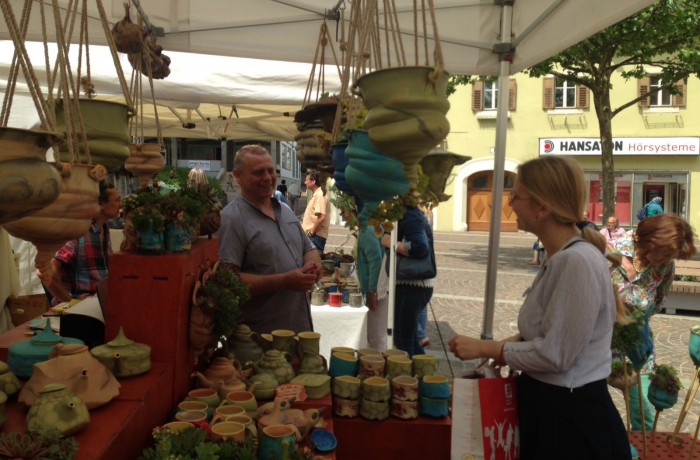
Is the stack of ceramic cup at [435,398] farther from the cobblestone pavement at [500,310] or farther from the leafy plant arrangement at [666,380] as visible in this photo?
the cobblestone pavement at [500,310]

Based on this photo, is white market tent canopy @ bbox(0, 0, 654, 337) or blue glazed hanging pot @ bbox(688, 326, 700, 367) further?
white market tent canopy @ bbox(0, 0, 654, 337)

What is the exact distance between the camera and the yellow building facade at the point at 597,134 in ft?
57.7

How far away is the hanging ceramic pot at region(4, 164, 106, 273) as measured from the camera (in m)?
1.12

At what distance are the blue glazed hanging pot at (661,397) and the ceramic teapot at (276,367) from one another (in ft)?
5.38

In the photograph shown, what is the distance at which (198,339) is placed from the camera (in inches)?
68.6

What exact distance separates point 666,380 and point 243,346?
1843mm

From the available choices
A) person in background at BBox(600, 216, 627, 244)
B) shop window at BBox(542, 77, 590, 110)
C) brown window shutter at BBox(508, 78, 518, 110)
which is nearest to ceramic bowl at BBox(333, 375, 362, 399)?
person in background at BBox(600, 216, 627, 244)

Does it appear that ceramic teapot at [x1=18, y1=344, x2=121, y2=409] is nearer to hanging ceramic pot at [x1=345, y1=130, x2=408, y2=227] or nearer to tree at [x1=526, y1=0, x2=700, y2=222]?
hanging ceramic pot at [x1=345, y1=130, x2=408, y2=227]

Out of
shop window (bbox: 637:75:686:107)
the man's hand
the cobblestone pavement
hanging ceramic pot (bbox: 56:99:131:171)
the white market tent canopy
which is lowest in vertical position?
the cobblestone pavement

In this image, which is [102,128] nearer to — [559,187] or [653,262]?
[559,187]

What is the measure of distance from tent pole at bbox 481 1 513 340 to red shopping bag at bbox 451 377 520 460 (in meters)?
1.51

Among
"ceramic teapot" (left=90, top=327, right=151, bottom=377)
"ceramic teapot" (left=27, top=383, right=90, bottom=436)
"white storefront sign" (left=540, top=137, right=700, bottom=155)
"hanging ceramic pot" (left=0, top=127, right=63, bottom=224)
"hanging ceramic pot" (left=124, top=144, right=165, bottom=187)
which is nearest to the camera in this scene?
"hanging ceramic pot" (left=0, top=127, right=63, bottom=224)

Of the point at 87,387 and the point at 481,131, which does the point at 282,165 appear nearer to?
the point at 481,131

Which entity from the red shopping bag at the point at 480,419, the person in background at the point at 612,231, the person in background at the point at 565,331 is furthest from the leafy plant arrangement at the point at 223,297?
the person in background at the point at 612,231
